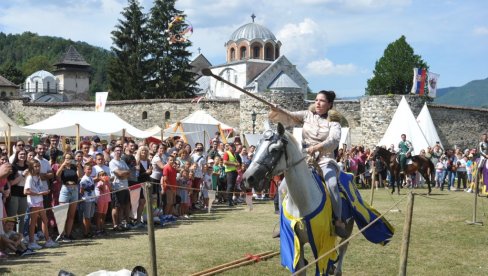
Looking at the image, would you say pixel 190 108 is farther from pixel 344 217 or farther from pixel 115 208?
pixel 344 217

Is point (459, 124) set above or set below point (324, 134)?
above

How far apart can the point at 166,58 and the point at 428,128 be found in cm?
2893

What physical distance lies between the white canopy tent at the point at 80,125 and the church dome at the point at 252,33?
56859 millimetres

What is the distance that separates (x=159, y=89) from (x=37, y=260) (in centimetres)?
4712

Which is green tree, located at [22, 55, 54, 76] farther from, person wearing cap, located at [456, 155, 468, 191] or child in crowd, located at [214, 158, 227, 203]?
child in crowd, located at [214, 158, 227, 203]

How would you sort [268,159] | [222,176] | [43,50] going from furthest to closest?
[43,50]
[222,176]
[268,159]

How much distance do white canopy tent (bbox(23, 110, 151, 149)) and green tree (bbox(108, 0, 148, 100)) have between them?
32701mm

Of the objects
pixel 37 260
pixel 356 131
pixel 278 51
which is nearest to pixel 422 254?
pixel 37 260

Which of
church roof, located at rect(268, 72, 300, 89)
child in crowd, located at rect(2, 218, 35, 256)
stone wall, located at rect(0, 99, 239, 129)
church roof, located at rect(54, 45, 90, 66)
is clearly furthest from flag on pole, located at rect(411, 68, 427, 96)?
church roof, located at rect(54, 45, 90, 66)

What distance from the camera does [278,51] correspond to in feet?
263

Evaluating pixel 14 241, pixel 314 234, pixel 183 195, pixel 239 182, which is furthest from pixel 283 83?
pixel 314 234

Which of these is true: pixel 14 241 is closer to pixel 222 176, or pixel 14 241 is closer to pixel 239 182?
pixel 222 176

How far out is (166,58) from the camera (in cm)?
5475

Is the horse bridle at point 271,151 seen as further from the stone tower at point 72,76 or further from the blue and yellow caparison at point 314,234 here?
the stone tower at point 72,76
